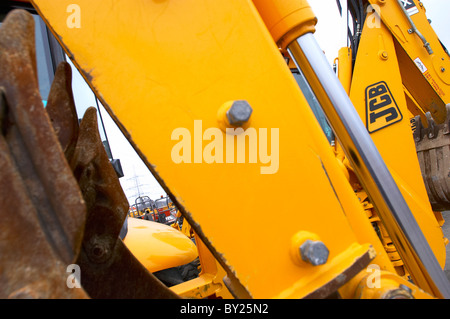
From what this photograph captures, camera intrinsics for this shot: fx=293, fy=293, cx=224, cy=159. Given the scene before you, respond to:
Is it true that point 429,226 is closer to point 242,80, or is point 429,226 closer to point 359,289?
point 359,289

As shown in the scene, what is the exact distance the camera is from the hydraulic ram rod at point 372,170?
38.5 inches

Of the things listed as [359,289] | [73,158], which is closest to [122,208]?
[73,158]

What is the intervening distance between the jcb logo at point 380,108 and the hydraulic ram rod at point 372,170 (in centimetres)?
169

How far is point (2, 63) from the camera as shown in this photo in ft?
1.80

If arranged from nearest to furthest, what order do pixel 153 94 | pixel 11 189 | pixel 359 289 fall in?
1. pixel 11 189
2. pixel 153 94
3. pixel 359 289

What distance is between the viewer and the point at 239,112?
2.46ft

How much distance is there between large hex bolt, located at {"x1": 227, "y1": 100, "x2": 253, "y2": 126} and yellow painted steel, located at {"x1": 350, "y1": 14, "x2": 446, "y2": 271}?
207 cm

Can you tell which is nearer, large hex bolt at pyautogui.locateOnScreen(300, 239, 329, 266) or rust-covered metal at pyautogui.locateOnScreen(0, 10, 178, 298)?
rust-covered metal at pyautogui.locateOnScreen(0, 10, 178, 298)

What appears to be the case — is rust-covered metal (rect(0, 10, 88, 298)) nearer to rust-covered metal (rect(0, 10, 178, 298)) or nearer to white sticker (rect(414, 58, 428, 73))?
rust-covered metal (rect(0, 10, 178, 298))

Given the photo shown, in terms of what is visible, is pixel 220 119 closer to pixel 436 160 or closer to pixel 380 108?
pixel 380 108

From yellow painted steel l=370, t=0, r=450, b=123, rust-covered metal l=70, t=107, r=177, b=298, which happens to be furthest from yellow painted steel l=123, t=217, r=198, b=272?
yellow painted steel l=370, t=0, r=450, b=123

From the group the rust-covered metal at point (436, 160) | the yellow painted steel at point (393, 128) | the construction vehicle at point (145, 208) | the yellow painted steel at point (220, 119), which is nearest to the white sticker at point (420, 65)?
the yellow painted steel at point (393, 128)

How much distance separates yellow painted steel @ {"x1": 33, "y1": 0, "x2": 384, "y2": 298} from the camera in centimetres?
73

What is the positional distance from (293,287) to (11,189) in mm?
699
